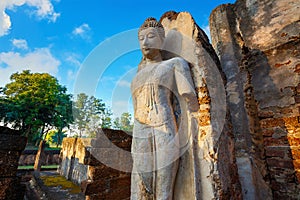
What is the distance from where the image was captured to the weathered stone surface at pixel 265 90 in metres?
2.60

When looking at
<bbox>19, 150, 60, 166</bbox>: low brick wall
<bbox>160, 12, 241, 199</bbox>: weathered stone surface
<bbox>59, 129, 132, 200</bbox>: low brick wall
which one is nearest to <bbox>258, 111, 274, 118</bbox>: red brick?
<bbox>160, 12, 241, 199</bbox>: weathered stone surface

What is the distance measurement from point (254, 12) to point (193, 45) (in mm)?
2400

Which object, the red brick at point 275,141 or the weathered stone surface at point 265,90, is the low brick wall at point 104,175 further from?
the red brick at point 275,141

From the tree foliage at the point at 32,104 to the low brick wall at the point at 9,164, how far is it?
1784 cm

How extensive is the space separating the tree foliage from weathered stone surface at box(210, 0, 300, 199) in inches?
772

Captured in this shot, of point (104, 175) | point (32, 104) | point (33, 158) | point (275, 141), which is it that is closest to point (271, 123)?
point (275, 141)

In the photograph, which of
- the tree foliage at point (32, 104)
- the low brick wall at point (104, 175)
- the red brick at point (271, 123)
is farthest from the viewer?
the tree foliage at point (32, 104)

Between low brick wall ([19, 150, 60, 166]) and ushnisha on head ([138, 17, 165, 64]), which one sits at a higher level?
ushnisha on head ([138, 17, 165, 64])

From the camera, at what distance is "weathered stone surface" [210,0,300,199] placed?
260 cm

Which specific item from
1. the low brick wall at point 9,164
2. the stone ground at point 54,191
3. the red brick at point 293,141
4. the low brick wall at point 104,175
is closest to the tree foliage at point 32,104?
the stone ground at point 54,191

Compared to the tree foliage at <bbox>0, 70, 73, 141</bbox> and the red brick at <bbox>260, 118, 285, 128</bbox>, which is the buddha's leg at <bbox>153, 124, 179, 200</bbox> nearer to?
the red brick at <bbox>260, 118, 285, 128</bbox>

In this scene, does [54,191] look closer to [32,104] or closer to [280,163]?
[280,163]

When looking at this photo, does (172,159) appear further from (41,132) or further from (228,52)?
(41,132)

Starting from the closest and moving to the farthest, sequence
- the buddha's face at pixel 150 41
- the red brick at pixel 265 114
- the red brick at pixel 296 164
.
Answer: the buddha's face at pixel 150 41 < the red brick at pixel 296 164 < the red brick at pixel 265 114
